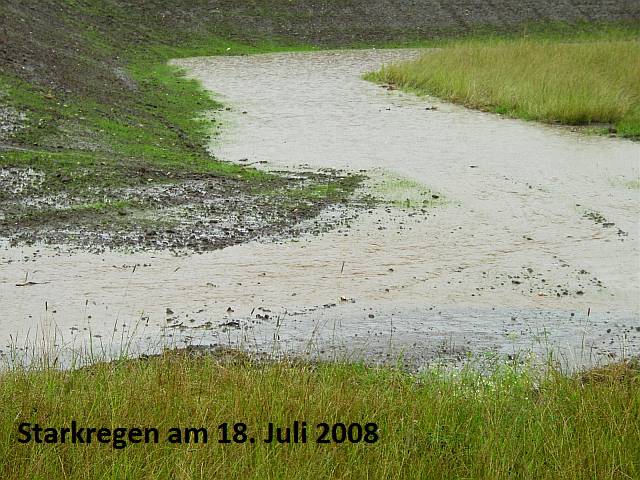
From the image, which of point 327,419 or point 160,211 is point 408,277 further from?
point 327,419

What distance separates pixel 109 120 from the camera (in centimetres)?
1365

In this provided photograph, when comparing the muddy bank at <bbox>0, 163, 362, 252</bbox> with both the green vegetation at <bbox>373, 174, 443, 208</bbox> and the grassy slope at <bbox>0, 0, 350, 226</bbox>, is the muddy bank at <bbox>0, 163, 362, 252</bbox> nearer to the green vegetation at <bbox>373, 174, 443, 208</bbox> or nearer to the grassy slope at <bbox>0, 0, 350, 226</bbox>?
the grassy slope at <bbox>0, 0, 350, 226</bbox>

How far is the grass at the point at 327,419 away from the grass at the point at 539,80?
10.9 m

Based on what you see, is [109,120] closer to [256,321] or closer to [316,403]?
[256,321]

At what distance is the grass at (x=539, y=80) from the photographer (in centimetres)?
1534

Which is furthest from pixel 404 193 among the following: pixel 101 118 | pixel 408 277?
pixel 101 118

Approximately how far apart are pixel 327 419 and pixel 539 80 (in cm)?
1368

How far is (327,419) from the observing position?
4297 millimetres

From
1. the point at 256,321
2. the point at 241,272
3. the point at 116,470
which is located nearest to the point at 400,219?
the point at 241,272

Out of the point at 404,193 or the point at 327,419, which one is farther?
the point at 404,193

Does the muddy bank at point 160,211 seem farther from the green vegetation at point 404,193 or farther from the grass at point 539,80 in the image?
the grass at point 539,80

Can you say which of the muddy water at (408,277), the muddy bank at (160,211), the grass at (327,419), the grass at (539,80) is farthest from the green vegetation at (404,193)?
the grass at (327,419)

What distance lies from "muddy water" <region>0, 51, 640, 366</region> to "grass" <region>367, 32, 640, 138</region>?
216 centimetres

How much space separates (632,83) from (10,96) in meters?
10.9
